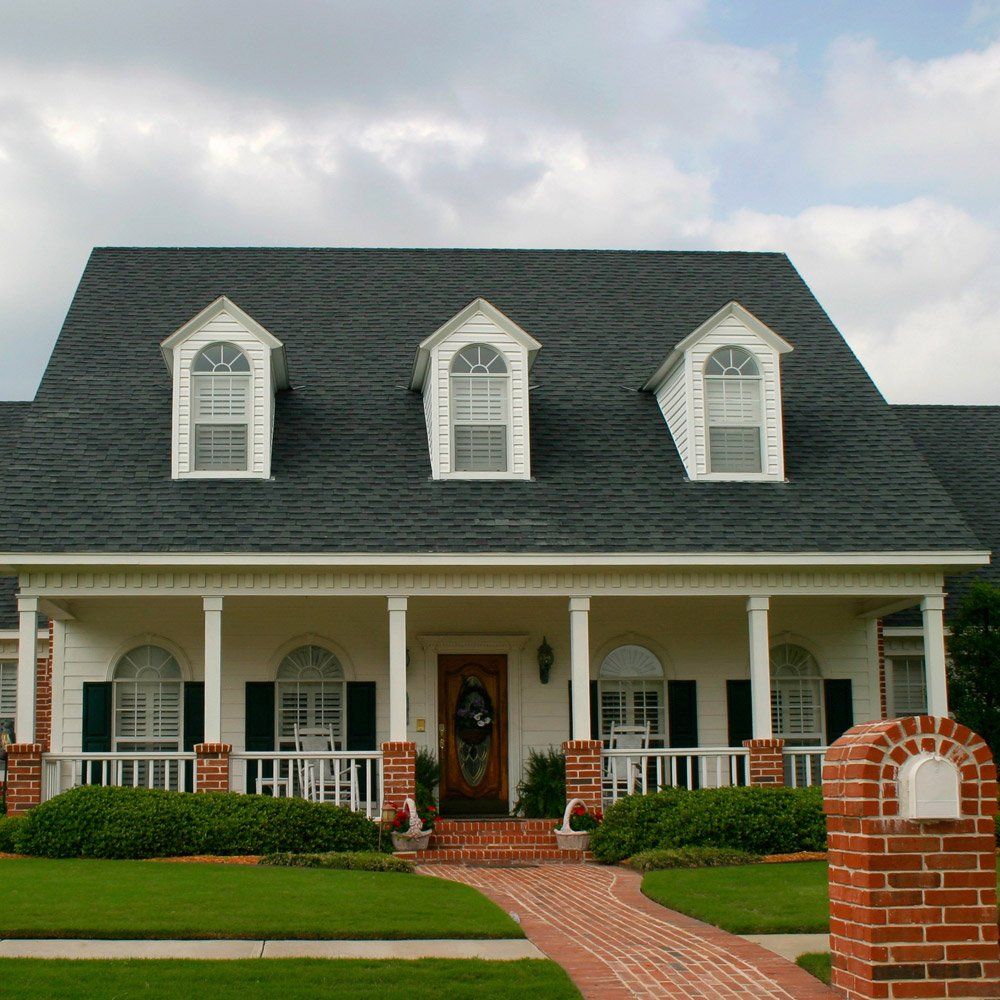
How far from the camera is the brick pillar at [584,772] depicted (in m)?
16.5

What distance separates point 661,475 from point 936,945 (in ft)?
38.6

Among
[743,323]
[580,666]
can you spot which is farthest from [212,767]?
[743,323]

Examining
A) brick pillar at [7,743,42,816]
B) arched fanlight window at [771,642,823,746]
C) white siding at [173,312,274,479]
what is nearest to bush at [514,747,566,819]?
arched fanlight window at [771,642,823,746]

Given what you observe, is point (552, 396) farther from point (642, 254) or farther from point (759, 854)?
point (759, 854)

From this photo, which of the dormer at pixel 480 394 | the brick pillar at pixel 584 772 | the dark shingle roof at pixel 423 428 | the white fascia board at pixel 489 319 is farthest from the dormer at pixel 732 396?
the brick pillar at pixel 584 772

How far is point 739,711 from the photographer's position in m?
19.1

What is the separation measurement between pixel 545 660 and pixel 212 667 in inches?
185

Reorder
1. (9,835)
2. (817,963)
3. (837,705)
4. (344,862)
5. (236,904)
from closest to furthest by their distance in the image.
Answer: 1. (817,963)
2. (236,904)
3. (344,862)
4. (9,835)
5. (837,705)

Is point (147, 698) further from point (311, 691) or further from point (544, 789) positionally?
point (544, 789)

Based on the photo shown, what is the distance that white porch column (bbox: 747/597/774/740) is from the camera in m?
17.2

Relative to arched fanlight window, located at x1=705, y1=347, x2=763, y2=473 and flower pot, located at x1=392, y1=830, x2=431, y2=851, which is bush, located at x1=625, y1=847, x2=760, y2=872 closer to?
flower pot, located at x1=392, y1=830, x2=431, y2=851

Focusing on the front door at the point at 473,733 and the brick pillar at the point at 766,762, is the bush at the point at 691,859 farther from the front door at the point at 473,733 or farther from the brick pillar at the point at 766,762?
the front door at the point at 473,733

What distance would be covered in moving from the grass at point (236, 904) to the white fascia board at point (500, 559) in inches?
166

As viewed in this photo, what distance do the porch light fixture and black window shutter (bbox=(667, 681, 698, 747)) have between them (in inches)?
66.9
